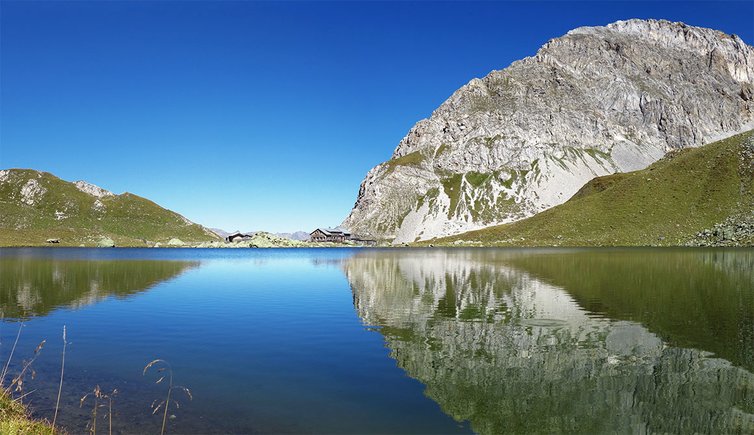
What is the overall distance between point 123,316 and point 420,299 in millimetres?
24682

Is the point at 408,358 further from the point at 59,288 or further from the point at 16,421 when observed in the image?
the point at 59,288

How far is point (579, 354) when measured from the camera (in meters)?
23.8

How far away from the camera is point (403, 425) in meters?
15.2

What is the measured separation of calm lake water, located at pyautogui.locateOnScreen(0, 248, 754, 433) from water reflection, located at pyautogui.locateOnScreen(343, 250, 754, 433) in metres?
0.10

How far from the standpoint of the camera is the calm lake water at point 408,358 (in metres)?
15.9

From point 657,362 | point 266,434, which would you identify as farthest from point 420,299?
point 266,434

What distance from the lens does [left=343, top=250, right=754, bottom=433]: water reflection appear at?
16.1 m

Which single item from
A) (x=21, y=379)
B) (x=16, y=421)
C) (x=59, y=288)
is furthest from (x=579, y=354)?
(x=59, y=288)

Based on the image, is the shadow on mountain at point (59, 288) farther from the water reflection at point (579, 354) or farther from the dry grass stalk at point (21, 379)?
the water reflection at point (579, 354)

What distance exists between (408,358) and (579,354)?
843 cm

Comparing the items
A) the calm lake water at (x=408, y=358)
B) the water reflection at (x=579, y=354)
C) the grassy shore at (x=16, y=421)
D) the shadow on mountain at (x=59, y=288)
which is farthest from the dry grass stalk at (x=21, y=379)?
the shadow on mountain at (x=59, y=288)

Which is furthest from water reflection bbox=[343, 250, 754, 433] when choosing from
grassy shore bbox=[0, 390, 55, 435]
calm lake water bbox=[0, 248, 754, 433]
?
grassy shore bbox=[0, 390, 55, 435]

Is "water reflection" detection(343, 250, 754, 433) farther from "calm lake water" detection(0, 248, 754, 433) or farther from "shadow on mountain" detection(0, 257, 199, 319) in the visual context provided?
"shadow on mountain" detection(0, 257, 199, 319)

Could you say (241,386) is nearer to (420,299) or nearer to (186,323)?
(186,323)
